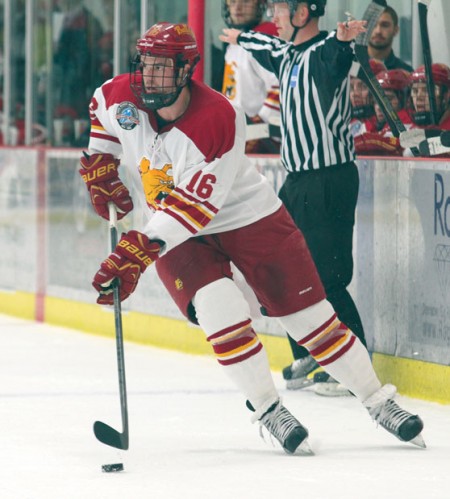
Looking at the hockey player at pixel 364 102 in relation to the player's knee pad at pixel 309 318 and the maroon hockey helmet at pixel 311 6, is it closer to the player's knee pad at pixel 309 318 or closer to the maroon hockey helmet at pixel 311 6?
the maroon hockey helmet at pixel 311 6

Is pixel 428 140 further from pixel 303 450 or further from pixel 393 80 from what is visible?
pixel 303 450

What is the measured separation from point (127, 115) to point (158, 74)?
171 millimetres

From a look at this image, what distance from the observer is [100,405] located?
4.74 metres

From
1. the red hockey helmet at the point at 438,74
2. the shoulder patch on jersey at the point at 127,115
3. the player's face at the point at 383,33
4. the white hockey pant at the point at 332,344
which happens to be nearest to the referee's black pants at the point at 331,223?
the red hockey helmet at the point at 438,74

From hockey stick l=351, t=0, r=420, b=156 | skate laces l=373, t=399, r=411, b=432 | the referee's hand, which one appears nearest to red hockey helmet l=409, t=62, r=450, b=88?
hockey stick l=351, t=0, r=420, b=156

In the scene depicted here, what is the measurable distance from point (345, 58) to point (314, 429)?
1241 millimetres

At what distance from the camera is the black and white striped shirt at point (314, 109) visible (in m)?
4.83

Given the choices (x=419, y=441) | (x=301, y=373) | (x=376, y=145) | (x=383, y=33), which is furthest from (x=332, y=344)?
(x=383, y=33)

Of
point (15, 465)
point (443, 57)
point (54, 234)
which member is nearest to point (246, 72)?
point (443, 57)

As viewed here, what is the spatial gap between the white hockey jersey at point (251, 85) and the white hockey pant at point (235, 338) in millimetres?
2074

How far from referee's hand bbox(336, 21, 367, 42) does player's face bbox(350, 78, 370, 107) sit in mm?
611

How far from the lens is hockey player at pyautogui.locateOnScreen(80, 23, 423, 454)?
3715 mm

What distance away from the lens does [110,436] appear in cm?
374

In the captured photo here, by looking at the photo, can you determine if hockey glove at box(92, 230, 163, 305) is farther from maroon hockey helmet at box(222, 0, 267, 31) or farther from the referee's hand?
maroon hockey helmet at box(222, 0, 267, 31)
